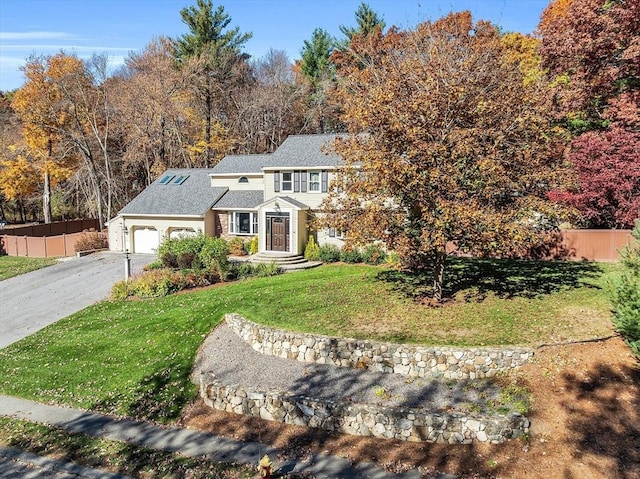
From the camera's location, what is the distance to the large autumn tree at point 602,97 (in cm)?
1827

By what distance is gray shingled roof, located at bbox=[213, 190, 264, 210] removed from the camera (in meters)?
27.2

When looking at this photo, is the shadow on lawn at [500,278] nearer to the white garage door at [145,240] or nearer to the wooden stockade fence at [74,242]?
the wooden stockade fence at [74,242]

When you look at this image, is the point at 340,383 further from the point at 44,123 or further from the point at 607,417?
the point at 44,123

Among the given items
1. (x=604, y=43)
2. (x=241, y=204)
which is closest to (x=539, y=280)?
(x=604, y=43)

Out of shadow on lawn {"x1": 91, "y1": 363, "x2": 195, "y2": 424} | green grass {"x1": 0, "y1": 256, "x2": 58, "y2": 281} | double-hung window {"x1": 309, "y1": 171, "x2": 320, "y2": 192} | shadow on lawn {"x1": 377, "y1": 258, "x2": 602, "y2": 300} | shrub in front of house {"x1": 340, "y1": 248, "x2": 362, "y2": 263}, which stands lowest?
shadow on lawn {"x1": 91, "y1": 363, "x2": 195, "y2": 424}

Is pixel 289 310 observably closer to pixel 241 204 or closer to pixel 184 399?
pixel 184 399

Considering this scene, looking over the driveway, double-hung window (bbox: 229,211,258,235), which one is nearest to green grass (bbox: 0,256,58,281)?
the driveway

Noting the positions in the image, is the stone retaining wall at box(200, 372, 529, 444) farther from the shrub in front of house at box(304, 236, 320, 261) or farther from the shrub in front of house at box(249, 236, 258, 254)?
the shrub in front of house at box(249, 236, 258, 254)

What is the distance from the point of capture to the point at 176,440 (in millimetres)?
10180

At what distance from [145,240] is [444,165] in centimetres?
2256

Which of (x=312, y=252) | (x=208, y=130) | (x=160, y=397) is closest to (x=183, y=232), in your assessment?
(x=312, y=252)

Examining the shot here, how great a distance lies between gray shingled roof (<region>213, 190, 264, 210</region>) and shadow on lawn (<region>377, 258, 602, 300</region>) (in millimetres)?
10985

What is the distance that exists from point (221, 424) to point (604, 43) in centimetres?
2184

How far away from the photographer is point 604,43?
64.5ft
